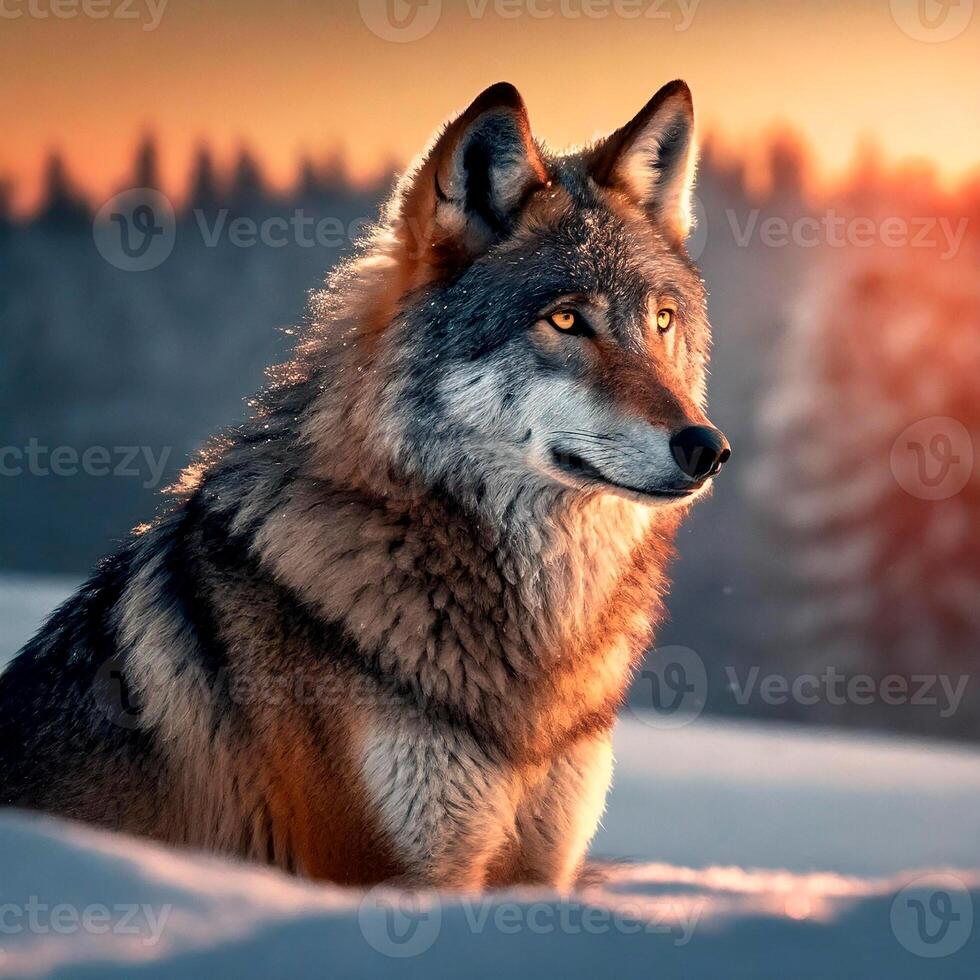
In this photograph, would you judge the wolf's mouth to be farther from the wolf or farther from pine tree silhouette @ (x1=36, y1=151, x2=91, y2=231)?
pine tree silhouette @ (x1=36, y1=151, x2=91, y2=231)

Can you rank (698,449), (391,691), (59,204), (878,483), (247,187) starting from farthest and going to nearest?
(59,204)
(247,187)
(878,483)
(391,691)
(698,449)

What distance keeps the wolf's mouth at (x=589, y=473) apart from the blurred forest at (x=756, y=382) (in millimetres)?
13799

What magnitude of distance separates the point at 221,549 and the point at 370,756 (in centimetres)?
86

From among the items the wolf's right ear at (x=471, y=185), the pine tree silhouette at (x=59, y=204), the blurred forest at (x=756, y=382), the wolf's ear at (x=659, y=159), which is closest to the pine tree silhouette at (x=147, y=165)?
the blurred forest at (x=756, y=382)

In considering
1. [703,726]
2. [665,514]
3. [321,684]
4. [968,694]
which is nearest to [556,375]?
[665,514]

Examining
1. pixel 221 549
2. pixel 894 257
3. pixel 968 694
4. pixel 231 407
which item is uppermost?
pixel 221 549

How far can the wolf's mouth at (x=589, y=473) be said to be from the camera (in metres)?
3.19

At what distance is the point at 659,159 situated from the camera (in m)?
3.91

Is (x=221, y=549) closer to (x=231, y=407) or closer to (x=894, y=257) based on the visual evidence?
(x=894, y=257)

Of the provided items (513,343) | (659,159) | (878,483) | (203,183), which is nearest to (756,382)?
(878,483)

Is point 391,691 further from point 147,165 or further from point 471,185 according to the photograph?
point 147,165

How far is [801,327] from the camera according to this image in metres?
24.3

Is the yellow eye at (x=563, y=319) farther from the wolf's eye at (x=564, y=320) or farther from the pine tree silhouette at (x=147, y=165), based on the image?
the pine tree silhouette at (x=147, y=165)

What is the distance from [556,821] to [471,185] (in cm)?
214
